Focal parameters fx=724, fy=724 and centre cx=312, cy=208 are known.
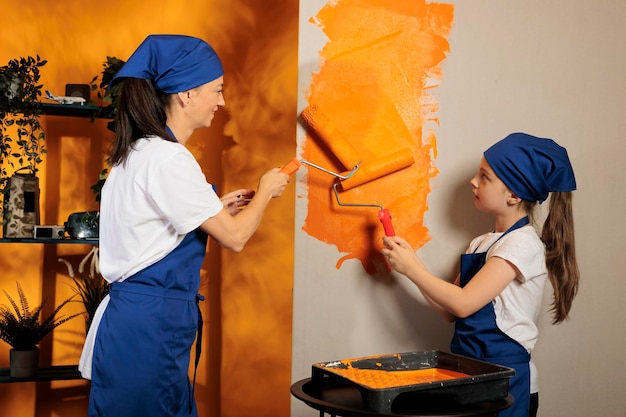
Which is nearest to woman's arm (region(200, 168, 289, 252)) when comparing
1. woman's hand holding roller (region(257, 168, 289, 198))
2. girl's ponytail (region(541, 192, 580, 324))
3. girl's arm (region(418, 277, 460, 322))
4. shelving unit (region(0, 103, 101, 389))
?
woman's hand holding roller (region(257, 168, 289, 198))

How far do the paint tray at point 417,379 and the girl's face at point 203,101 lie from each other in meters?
0.68

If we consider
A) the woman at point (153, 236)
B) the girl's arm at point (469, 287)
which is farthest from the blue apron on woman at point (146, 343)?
the girl's arm at point (469, 287)

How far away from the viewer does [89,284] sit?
2721mm

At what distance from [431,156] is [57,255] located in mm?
1652

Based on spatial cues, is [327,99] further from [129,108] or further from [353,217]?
[129,108]

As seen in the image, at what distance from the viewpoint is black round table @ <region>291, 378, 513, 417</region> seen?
1.41m

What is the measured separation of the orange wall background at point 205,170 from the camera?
274cm

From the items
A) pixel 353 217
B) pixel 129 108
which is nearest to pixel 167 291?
pixel 129 108

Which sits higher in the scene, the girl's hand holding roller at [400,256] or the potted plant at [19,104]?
the potted plant at [19,104]

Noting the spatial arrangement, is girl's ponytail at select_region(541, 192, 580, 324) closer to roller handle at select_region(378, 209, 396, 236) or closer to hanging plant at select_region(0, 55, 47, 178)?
roller handle at select_region(378, 209, 396, 236)

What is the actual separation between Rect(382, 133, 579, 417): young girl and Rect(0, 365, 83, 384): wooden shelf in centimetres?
134

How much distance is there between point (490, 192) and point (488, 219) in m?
0.25

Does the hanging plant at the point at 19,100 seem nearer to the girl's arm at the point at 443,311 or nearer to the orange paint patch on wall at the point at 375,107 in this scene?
the orange paint patch on wall at the point at 375,107

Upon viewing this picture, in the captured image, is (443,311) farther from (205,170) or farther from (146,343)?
(205,170)
